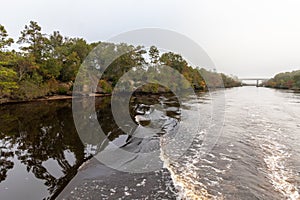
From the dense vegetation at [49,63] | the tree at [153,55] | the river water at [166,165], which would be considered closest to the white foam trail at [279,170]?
the river water at [166,165]

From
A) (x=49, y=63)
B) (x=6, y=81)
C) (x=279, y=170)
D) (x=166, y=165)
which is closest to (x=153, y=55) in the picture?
(x=49, y=63)

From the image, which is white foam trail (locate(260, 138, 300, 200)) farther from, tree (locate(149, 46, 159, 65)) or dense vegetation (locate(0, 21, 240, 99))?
tree (locate(149, 46, 159, 65))

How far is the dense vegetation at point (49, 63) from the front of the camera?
1795cm

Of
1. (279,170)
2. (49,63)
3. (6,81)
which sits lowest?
(279,170)

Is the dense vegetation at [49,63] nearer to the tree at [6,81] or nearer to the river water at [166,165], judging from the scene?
the tree at [6,81]

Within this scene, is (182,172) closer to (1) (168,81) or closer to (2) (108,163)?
(2) (108,163)

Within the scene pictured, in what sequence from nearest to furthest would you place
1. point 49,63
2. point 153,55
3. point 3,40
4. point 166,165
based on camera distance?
point 166,165 → point 3,40 → point 49,63 → point 153,55

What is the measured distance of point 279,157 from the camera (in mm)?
6062

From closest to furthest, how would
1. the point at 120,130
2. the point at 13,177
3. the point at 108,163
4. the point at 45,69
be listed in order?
the point at 13,177, the point at 108,163, the point at 120,130, the point at 45,69

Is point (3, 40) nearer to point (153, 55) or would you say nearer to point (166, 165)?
point (166, 165)

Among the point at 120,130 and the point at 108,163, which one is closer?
the point at 108,163

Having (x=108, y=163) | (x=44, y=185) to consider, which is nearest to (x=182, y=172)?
(x=108, y=163)

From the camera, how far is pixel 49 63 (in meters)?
25.2

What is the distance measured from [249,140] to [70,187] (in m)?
6.90
